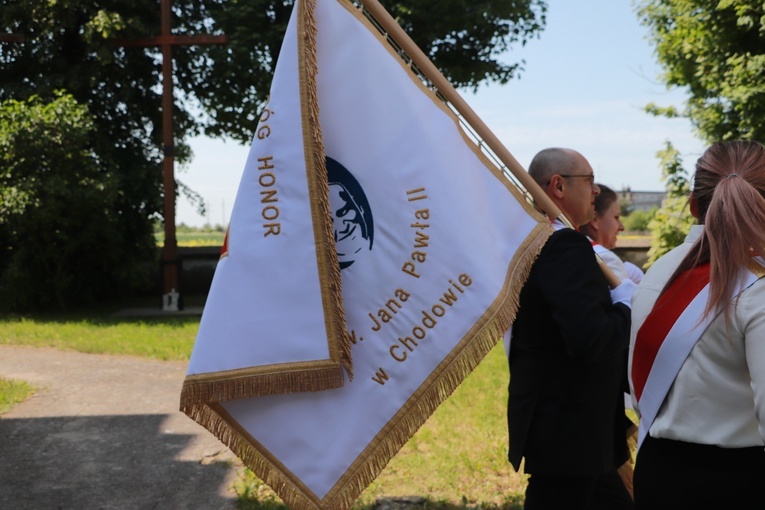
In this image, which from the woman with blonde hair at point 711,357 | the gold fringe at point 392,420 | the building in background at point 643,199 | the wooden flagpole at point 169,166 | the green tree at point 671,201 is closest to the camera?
the woman with blonde hair at point 711,357

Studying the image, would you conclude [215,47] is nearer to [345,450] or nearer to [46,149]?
[46,149]

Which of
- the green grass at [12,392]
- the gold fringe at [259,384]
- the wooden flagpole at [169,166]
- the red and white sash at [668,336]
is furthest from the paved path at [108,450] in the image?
the wooden flagpole at [169,166]

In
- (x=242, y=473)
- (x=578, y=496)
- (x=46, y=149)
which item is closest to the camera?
(x=578, y=496)

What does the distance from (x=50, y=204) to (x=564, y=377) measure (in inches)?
498

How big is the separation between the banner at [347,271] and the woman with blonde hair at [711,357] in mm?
741

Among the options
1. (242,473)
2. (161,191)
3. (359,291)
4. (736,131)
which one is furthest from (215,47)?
(359,291)

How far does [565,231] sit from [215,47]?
17.3m

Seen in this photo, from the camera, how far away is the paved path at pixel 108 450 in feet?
17.2

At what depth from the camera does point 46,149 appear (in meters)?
14.4

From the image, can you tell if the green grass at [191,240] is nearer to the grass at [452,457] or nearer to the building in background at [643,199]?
the grass at [452,457]

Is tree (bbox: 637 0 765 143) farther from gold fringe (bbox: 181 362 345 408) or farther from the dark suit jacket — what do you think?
gold fringe (bbox: 181 362 345 408)

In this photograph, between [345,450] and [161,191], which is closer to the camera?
[345,450]

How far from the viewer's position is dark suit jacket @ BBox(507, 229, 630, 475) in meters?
2.95

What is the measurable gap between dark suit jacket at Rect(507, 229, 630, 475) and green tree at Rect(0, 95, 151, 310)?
488 inches
